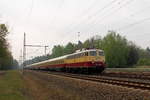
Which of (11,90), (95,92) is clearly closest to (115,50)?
(11,90)

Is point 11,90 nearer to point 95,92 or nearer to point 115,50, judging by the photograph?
point 95,92

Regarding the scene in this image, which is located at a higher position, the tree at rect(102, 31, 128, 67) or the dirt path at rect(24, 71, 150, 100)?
the tree at rect(102, 31, 128, 67)

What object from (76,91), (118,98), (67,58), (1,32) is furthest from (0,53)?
(118,98)

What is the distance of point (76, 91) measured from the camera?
16953mm

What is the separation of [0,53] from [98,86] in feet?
151

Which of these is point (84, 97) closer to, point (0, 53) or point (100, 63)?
point (100, 63)

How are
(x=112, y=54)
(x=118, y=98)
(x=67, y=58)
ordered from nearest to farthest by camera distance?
(x=118, y=98) → (x=67, y=58) → (x=112, y=54)

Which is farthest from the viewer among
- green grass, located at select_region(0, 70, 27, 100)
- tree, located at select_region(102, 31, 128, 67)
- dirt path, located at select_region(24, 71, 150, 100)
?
tree, located at select_region(102, 31, 128, 67)

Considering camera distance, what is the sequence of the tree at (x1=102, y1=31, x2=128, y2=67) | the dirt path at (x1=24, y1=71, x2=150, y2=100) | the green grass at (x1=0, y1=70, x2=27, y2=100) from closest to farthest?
the dirt path at (x1=24, y1=71, x2=150, y2=100), the green grass at (x1=0, y1=70, x2=27, y2=100), the tree at (x1=102, y1=31, x2=128, y2=67)

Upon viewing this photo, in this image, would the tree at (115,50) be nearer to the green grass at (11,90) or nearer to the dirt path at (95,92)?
the green grass at (11,90)

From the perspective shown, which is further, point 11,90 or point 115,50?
point 115,50

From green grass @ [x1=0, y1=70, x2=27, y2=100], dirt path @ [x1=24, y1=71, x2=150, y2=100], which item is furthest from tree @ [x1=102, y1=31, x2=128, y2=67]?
dirt path @ [x1=24, y1=71, x2=150, y2=100]

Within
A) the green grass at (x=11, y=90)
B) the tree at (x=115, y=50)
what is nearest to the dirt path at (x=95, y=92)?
the green grass at (x=11, y=90)

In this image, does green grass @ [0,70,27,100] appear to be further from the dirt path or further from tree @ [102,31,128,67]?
tree @ [102,31,128,67]
